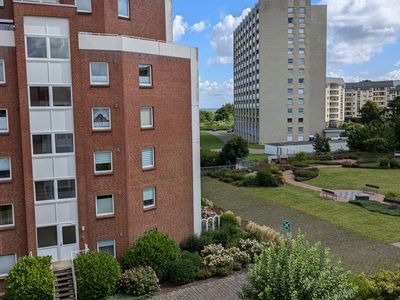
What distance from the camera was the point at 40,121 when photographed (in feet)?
67.0

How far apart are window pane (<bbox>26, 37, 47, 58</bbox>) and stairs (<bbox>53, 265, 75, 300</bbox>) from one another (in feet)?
34.9

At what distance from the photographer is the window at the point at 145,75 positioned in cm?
2319

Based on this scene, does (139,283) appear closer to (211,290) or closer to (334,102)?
(211,290)

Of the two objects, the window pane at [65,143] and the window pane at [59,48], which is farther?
the window pane at [65,143]

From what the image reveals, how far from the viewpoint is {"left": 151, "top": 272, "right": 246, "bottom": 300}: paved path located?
20438 millimetres

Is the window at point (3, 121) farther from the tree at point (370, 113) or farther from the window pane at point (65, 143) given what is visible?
the tree at point (370, 113)

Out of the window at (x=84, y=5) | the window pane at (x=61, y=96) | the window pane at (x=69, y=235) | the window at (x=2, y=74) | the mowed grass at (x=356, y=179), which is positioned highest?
the window at (x=84, y=5)

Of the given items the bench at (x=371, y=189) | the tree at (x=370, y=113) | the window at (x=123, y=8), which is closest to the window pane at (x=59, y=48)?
the window at (x=123, y=8)

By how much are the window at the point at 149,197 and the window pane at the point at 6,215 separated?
7.06m

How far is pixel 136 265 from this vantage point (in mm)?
21688

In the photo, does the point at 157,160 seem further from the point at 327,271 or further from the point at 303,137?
the point at 303,137

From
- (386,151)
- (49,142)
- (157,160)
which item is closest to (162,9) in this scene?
(157,160)

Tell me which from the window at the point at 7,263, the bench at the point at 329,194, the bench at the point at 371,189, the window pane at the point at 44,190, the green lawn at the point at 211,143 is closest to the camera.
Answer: the window at the point at 7,263

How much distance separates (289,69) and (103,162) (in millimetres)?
85793
